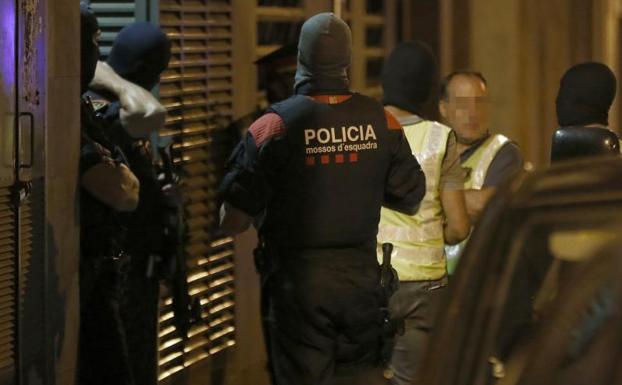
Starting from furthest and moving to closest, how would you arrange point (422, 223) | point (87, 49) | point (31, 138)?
1. point (87, 49)
2. point (422, 223)
3. point (31, 138)

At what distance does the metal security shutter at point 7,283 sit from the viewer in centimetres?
600

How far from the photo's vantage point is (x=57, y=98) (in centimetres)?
635

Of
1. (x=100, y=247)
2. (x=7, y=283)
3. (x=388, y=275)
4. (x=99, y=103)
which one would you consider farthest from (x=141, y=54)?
(x=388, y=275)

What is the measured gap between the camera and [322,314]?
5.84 meters

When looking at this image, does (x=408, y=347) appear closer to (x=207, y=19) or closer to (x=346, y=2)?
(x=207, y=19)

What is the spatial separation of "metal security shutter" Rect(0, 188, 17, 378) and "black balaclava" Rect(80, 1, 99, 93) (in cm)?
81

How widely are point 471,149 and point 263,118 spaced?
2.02 meters

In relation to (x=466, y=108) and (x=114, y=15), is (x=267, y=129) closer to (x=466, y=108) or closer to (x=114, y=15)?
(x=466, y=108)

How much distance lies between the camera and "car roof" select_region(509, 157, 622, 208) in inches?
126

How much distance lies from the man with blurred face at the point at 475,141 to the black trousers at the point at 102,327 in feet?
5.71

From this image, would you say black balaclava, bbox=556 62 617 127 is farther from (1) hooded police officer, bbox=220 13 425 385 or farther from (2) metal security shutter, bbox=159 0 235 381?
(2) metal security shutter, bbox=159 0 235 381

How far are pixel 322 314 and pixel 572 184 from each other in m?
2.66

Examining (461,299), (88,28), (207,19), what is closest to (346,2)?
(207,19)

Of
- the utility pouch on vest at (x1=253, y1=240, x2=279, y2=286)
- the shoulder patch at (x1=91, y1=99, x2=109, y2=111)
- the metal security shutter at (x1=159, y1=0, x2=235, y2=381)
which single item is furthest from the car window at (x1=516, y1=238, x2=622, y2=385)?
the metal security shutter at (x1=159, y1=0, x2=235, y2=381)
